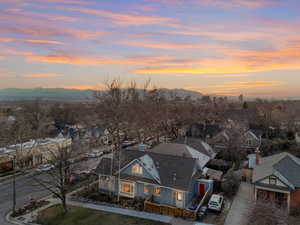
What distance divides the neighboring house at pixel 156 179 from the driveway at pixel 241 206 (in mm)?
3100

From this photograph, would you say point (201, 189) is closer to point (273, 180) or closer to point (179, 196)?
point (179, 196)

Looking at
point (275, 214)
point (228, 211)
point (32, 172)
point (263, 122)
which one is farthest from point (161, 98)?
point (275, 214)

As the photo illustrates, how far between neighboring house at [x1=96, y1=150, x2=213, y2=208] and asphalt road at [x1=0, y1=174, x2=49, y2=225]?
24.7ft

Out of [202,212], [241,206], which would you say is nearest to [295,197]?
[241,206]

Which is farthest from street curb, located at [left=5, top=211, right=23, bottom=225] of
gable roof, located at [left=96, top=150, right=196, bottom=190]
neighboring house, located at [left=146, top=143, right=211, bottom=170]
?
neighboring house, located at [left=146, top=143, right=211, bottom=170]

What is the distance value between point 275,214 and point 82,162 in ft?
102

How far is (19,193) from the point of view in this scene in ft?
84.5

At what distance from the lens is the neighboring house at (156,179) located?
72.0 ft

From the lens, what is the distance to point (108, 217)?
65.7 feet

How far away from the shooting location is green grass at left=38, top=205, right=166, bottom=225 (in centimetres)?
1906

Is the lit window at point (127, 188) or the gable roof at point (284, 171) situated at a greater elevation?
the gable roof at point (284, 171)

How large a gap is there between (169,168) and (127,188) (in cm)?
499

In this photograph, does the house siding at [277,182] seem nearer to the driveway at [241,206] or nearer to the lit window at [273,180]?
the lit window at [273,180]

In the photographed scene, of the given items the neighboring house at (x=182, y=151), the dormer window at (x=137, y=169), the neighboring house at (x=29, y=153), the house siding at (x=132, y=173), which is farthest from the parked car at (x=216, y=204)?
the neighboring house at (x=29, y=153)
